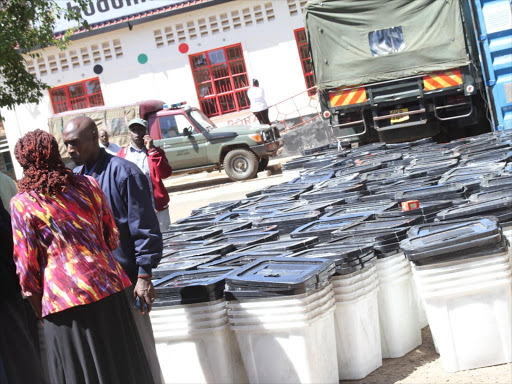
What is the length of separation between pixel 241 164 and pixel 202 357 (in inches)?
496

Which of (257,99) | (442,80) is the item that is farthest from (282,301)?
(257,99)

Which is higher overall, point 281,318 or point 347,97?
point 347,97

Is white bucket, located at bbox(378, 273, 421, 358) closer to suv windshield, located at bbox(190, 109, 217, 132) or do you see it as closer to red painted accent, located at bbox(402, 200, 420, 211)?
red painted accent, located at bbox(402, 200, 420, 211)

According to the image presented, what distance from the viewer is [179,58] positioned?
74.2ft

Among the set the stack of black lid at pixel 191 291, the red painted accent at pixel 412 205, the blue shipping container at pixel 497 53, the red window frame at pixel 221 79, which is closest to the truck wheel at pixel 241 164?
the blue shipping container at pixel 497 53

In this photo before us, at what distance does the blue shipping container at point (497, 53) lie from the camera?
41.5 ft

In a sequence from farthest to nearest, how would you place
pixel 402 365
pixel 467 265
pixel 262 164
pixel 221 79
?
pixel 221 79, pixel 262 164, pixel 402 365, pixel 467 265

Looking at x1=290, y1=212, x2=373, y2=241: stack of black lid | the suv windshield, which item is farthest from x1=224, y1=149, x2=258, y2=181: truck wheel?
x1=290, y1=212, x2=373, y2=241: stack of black lid

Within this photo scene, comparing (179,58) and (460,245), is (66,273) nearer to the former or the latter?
(460,245)

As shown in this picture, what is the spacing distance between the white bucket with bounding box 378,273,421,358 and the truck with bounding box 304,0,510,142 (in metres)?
9.15

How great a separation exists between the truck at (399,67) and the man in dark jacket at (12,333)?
34.7 feet

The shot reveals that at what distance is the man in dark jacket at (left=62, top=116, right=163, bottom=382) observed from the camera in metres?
3.90

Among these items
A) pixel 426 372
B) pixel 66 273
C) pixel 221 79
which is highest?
pixel 221 79

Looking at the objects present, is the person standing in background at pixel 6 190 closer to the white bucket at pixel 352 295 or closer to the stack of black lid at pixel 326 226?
the stack of black lid at pixel 326 226
